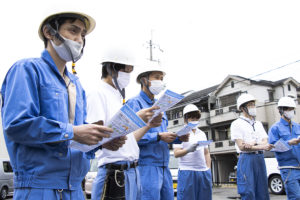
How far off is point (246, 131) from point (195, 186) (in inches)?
55.8

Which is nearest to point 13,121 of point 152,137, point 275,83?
point 152,137

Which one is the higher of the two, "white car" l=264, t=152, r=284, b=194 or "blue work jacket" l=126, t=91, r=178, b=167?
"blue work jacket" l=126, t=91, r=178, b=167

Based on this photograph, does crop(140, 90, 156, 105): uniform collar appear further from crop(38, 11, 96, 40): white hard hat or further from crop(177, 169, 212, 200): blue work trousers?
crop(38, 11, 96, 40): white hard hat

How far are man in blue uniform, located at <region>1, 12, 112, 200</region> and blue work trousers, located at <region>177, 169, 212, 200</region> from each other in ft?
11.6

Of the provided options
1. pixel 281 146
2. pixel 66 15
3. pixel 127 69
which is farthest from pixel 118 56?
pixel 281 146

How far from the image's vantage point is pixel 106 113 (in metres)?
3.03

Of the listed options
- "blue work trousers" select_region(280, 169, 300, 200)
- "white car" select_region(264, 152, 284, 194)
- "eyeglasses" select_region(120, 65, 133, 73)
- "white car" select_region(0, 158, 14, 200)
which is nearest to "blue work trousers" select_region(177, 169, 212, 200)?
"blue work trousers" select_region(280, 169, 300, 200)

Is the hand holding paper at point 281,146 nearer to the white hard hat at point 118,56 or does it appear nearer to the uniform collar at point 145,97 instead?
the uniform collar at point 145,97

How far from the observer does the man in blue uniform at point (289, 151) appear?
5528mm

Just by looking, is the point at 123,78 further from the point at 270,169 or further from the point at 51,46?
the point at 270,169

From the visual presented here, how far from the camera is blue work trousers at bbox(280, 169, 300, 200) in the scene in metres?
5.41

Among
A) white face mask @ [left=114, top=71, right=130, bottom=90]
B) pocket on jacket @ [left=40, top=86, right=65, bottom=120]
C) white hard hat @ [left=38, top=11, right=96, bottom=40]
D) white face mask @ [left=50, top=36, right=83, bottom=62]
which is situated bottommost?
pocket on jacket @ [left=40, top=86, right=65, bottom=120]

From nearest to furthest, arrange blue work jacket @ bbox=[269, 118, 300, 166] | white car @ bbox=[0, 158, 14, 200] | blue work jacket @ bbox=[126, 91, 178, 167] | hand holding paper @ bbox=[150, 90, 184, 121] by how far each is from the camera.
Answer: hand holding paper @ bbox=[150, 90, 184, 121]
blue work jacket @ bbox=[126, 91, 178, 167]
blue work jacket @ bbox=[269, 118, 300, 166]
white car @ bbox=[0, 158, 14, 200]

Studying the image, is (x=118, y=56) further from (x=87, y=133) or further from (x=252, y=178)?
(x=252, y=178)
